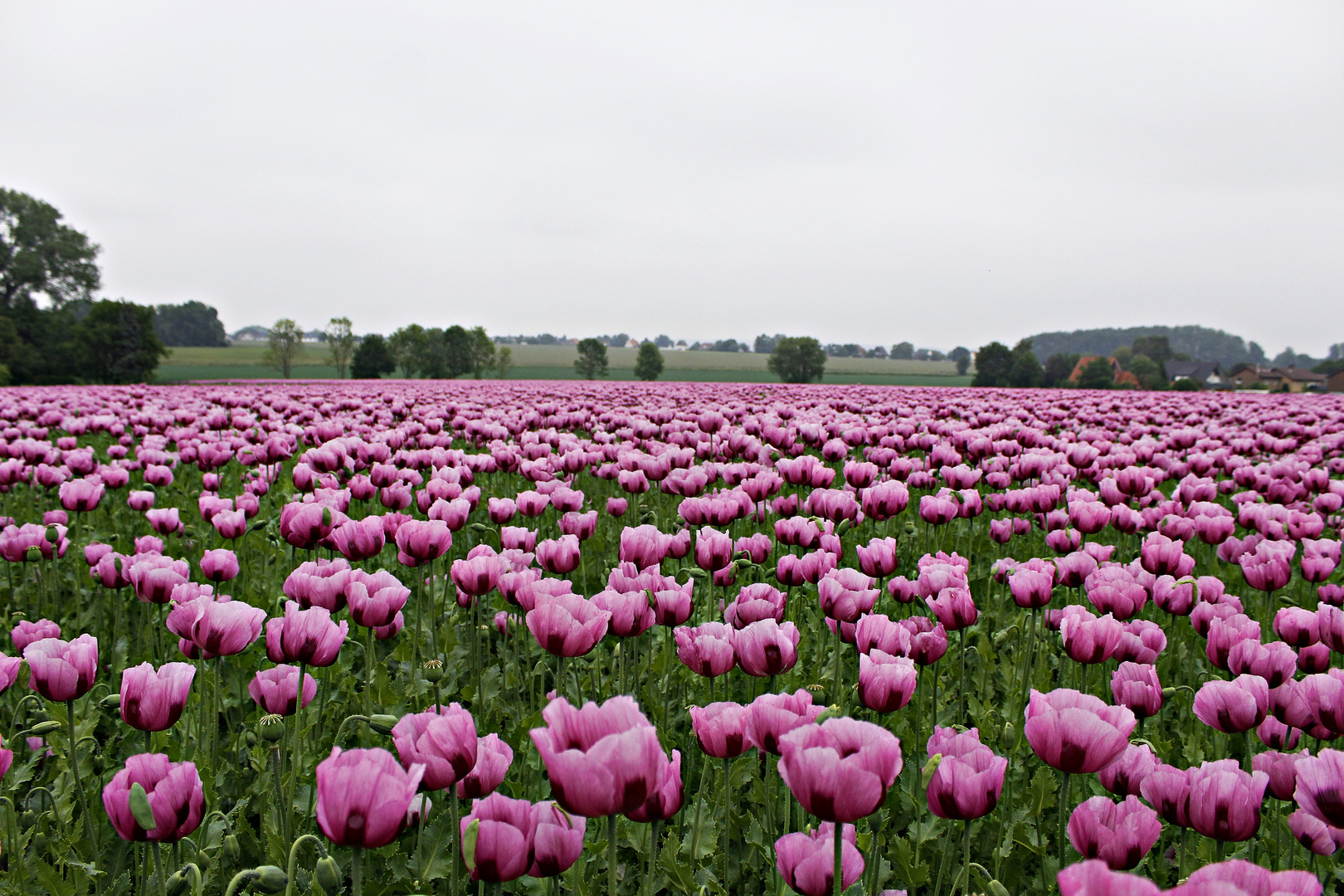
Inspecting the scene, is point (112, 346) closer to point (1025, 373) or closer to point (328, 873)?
point (328, 873)

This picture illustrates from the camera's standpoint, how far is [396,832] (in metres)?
1.45

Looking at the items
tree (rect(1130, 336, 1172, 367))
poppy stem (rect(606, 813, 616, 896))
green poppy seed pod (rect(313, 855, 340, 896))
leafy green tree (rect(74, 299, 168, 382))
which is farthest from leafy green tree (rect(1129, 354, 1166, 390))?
leafy green tree (rect(74, 299, 168, 382))

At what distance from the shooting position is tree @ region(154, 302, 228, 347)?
12875 cm

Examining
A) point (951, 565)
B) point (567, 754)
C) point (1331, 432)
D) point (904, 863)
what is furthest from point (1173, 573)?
point (1331, 432)

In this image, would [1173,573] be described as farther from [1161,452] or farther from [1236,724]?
[1161,452]

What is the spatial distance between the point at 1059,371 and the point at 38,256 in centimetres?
10611

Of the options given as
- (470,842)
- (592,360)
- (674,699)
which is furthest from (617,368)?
(470,842)

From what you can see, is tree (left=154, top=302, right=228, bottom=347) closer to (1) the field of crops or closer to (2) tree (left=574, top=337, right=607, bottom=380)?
(2) tree (left=574, top=337, right=607, bottom=380)

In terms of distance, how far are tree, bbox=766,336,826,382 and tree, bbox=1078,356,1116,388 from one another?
2851 cm

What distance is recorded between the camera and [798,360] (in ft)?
293

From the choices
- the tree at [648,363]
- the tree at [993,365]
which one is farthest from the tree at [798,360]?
the tree at [993,365]

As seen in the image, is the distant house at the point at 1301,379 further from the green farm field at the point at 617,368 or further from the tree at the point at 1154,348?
the green farm field at the point at 617,368

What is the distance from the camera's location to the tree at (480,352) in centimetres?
8831

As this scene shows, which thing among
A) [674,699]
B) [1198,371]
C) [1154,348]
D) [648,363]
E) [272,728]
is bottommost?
[674,699]
